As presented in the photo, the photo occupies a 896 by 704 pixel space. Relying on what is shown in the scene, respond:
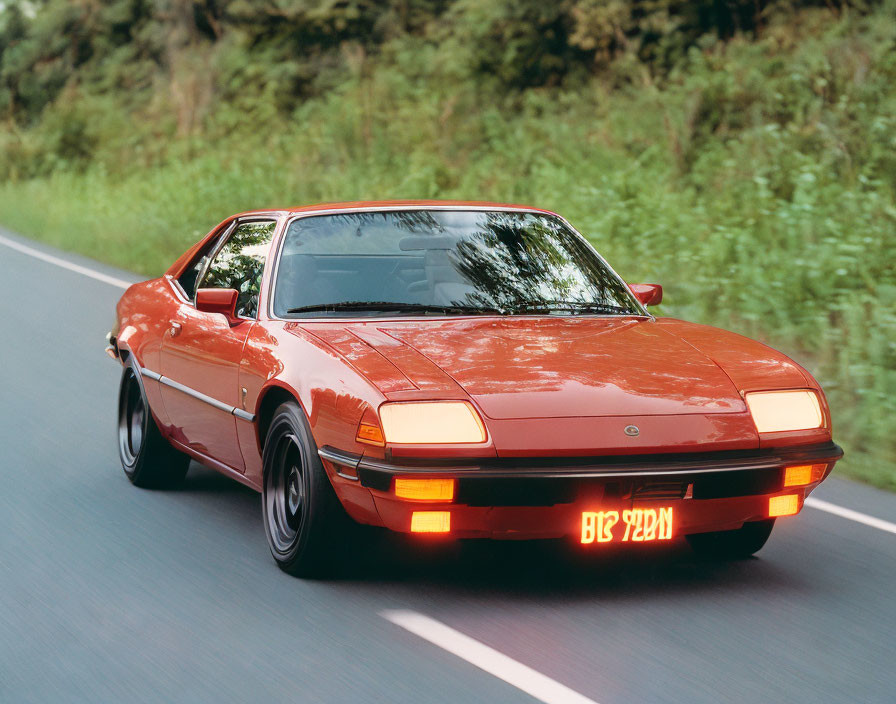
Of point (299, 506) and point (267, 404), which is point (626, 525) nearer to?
point (299, 506)

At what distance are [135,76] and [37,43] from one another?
384 cm

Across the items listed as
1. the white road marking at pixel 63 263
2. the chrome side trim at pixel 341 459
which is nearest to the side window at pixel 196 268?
the chrome side trim at pixel 341 459

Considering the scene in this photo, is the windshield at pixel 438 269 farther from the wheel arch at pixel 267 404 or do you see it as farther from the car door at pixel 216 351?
the wheel arch at pixel 267 404

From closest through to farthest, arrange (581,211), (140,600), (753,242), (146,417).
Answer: (140,600)
(146,417)
(753,242)
(581,211)

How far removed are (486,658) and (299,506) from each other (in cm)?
128

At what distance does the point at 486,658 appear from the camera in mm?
4336

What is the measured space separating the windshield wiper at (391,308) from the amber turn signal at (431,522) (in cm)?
133

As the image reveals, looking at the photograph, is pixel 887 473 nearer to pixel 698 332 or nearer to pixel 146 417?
pixel 698 332

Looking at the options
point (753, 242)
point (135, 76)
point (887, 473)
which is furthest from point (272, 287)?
point (135, 76)

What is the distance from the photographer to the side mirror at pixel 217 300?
6016 millimetres

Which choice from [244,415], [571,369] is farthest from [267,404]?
[571,369]

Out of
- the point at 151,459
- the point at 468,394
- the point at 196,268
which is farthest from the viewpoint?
the point at 196,268

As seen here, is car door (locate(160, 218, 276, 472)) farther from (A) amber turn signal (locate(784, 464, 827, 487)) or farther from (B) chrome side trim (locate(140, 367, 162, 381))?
(A) amber turn signal (locate(784, 464, 827, 487))

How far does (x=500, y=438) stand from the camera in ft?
15.4
